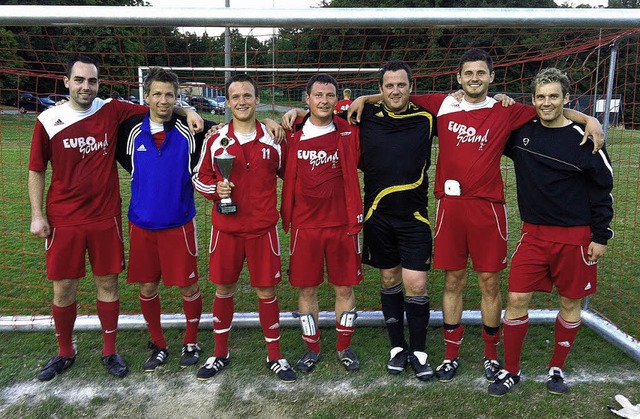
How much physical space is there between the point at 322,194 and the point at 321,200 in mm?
42

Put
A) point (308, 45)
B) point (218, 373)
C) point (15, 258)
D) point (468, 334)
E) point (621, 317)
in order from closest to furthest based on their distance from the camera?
point (218, 373) → point (468, 334) → point (621, 317) → point (308, 45) → point (15, 258)

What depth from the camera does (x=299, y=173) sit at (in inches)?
134

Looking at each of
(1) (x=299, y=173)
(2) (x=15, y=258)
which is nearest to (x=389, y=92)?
(1) (x=299, y=173)

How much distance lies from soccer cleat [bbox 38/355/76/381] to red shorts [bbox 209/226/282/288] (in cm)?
129

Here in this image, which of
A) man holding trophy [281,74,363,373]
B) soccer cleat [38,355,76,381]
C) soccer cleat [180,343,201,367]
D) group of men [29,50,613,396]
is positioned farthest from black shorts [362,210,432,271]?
soccer cleat [38,355,76,381]

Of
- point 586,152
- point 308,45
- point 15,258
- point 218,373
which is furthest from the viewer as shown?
point 15,258

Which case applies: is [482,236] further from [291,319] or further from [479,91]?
[291,319]

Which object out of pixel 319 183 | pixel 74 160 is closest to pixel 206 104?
pixel 74 160

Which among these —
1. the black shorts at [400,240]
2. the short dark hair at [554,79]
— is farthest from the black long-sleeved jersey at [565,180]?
the black shorts at [400,240]

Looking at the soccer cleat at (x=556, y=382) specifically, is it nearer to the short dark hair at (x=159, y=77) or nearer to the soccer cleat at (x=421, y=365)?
the soccer cleat at (x=421, y=365)

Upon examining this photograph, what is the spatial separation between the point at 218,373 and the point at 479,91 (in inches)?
105

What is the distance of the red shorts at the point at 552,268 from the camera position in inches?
123

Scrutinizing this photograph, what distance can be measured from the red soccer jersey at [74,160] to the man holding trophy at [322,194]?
126 centimetres

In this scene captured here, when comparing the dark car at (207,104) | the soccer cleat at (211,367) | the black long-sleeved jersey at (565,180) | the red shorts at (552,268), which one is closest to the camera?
the black long-sleeved jersey at (565,180)
